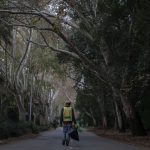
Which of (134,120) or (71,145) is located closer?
(71,145)

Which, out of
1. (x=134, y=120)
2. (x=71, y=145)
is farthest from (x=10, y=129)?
(x=71, y=145)

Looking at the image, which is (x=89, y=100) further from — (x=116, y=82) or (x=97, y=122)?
(x=116, y=82)

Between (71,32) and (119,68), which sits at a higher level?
(71,32)

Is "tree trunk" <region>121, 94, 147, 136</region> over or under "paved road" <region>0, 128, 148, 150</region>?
over

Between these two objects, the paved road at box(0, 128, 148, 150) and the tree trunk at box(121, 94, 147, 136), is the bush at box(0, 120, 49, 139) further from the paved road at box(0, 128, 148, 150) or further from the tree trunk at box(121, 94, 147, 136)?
the tree trunk at box(121, 94, 147, 136)

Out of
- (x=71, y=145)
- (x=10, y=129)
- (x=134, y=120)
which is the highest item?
(x=134, y=120)

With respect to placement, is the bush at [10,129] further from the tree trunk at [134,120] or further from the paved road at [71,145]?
the tree trunk at [134,120]

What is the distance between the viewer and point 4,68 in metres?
45.1

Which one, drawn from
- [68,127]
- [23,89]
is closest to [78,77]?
[23,89]

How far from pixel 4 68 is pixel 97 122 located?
139ft

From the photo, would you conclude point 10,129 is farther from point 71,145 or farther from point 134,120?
point 71,145

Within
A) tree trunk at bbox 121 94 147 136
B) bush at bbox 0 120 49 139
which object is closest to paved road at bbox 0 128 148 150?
bush at bbox 0 120 49 139

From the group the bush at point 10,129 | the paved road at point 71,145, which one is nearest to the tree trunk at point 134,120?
the paved road at point 71,145

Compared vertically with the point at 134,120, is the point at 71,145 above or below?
below
